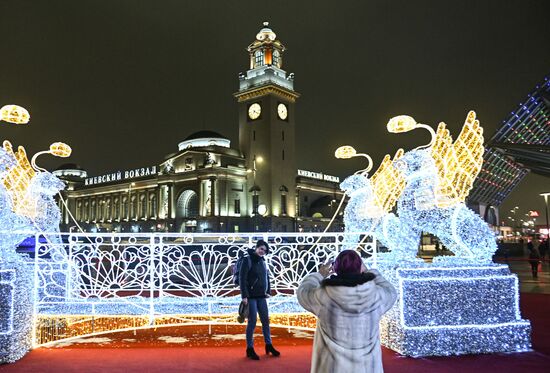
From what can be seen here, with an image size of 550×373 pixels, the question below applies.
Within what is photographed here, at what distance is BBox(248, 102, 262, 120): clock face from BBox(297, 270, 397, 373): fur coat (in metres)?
56.1

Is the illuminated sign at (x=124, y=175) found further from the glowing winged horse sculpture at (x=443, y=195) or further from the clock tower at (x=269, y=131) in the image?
the glowing winged horse sculpture at (x=443, y=195)

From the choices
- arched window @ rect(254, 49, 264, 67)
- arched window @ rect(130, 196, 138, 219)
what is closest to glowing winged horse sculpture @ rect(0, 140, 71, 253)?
arched window @ rect(254, 49, 264, 67)

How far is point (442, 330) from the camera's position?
658cm

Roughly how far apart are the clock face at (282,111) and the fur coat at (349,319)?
56.2 metres

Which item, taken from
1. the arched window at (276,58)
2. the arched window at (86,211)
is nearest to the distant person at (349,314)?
the arched window at (276,58)

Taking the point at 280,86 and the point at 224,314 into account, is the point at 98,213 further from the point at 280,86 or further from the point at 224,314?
the point at 224,314

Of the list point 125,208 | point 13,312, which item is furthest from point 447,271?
point 125,208

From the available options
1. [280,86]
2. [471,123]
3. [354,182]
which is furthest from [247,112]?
[471,123]

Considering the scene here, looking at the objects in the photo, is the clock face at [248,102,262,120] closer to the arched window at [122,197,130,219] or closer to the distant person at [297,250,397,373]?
the arched window at [122,197,130,219]

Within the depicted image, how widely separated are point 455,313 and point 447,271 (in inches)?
22.5

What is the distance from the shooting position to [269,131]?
57.7 metres

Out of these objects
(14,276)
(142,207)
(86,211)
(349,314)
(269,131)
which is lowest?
(349,314)

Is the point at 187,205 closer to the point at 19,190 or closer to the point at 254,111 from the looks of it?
the point at 254,111

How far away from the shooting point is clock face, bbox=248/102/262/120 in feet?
192
